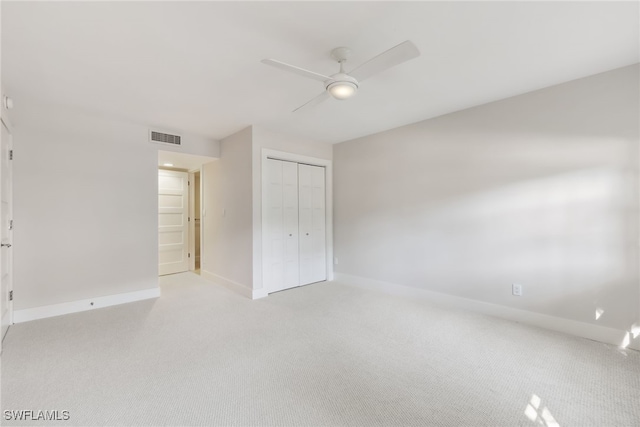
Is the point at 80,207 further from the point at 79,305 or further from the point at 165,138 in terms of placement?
the point at 165,138

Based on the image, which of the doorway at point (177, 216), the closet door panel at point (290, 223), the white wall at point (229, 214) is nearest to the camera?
the white wall at point (229, 214)

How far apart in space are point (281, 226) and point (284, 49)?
8.66 feet

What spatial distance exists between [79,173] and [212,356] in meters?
2.95

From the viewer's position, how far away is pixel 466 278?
10.9ft

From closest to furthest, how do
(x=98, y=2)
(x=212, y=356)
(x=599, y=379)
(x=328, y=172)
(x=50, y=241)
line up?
(x=98, y=2) → (x=599, y=379) → (x=212, y=356) → (x=50, y=241) → (x=328, y=172)

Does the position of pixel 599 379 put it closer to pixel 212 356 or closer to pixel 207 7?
pixel 212 356

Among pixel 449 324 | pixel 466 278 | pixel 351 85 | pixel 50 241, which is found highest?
pixel 351 85

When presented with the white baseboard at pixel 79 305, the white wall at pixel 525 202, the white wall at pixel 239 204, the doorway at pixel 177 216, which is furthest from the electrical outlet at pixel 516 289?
the doorway at pixel 177 216

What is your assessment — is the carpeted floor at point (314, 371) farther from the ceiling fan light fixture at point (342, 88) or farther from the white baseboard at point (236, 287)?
the ceiling fan light fixture at point (342, 88)

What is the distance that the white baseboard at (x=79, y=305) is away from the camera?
3016mm

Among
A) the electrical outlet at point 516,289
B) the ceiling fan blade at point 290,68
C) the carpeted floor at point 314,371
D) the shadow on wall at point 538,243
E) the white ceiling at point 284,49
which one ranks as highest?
the white ceiling at point 284,49

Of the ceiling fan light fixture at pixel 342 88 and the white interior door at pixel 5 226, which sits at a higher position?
the ceiling fan light fixture at pixel 342 88

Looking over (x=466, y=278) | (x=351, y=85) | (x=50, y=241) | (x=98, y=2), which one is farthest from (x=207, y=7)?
(x=466, y=278)

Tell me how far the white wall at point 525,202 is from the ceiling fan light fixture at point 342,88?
1996mm
